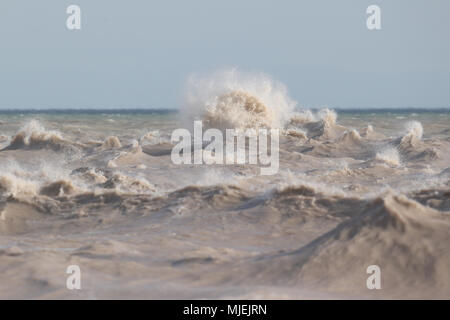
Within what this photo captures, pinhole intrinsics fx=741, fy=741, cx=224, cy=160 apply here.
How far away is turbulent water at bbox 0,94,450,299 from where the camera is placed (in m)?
4.70

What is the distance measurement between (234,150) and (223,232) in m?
5.97

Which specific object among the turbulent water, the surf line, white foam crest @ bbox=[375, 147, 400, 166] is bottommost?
the turbulent water

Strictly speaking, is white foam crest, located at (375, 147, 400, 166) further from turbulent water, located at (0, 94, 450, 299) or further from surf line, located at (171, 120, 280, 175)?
surf line, located at (171, 120, 280, 175)

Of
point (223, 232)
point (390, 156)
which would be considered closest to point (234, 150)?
point (390, 156)

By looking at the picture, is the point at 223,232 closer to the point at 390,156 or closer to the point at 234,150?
the point at 234,150

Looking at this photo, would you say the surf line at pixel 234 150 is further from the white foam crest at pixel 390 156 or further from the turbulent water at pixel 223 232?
the white foam crest at pixel 390 156

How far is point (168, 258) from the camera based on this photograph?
18.2ft

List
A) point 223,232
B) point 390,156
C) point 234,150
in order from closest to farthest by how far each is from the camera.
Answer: point 223,232, point 234,150, point 390,156

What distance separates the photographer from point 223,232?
21.3ft

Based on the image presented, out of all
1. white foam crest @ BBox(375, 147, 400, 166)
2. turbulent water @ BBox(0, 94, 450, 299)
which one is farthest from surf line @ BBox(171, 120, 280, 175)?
white foam crest @ BBox(375, 147, 400, 166)

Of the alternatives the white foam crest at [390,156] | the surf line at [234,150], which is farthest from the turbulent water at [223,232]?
the surf line at [234,150]

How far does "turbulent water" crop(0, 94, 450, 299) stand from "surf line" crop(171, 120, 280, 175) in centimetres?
33
